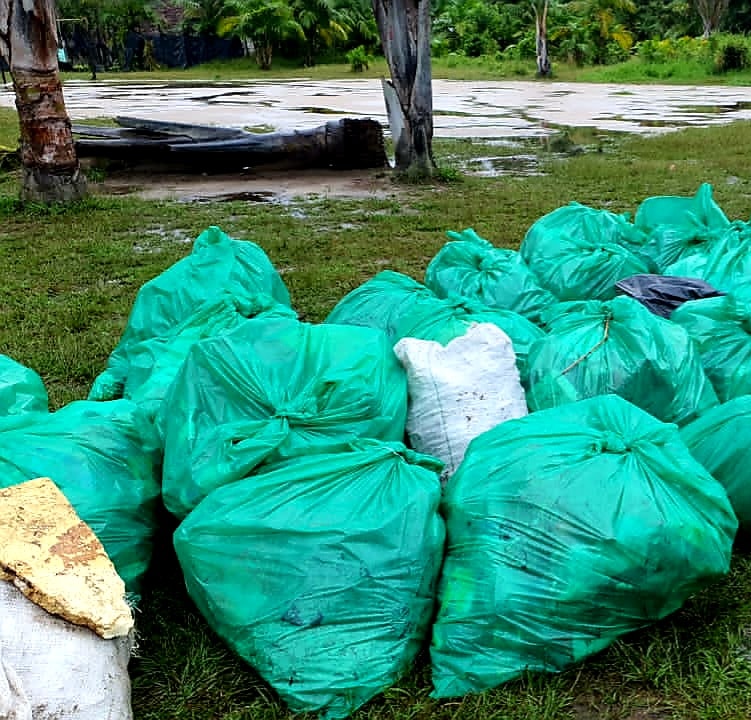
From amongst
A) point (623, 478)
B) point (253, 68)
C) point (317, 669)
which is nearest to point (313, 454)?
point (317, 669)

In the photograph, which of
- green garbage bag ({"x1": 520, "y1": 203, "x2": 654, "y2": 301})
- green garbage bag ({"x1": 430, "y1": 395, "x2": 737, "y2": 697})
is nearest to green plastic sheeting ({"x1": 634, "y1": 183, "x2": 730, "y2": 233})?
green garbage bag ({"x1": 520, "y1": 203, "x2": 654, "y2": 301})

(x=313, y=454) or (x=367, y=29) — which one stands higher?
(x=367, y=29)

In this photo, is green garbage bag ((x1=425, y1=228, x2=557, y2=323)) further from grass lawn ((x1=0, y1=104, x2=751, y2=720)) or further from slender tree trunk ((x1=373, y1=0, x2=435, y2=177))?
slender tree trunk ((x1=373, y1=0, x2=435, y2=177))

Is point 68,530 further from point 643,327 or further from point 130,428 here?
point 643,327

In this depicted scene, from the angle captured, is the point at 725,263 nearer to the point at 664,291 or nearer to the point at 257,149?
the point at 664,291

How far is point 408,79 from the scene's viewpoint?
307 inches

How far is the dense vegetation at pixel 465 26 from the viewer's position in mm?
28641

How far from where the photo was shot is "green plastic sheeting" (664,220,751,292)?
3105 mm

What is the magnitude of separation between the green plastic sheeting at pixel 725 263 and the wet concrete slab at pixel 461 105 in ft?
27.1

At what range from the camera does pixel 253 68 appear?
3197 centimetres

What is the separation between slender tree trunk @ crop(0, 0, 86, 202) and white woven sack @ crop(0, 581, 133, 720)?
5926 mm

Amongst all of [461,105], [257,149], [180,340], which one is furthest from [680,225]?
[461,105]

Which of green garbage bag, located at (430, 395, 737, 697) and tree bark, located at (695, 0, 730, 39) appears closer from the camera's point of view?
green garbage bag, located at (430, 395, 737, 697)

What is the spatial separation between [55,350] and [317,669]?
2.50 meters
